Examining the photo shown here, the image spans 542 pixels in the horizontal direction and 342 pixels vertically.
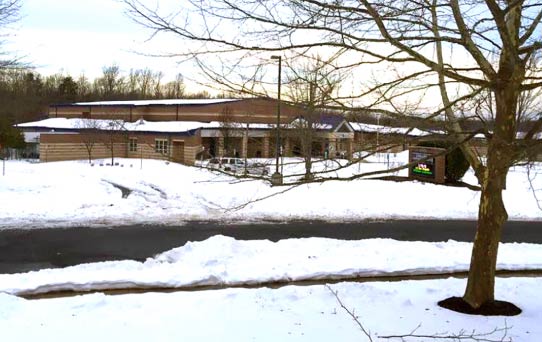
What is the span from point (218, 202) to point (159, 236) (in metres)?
7.39

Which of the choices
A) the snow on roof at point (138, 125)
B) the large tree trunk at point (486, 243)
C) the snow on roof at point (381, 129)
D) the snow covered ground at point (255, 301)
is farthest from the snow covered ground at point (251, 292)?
the snow on roof at point (138, 125)

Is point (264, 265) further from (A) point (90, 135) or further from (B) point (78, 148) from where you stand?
(B) point (78, 148)

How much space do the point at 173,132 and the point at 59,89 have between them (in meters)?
61.0

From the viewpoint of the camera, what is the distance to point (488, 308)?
6695 mm

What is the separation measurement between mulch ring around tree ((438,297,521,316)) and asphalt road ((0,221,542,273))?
5857 mm

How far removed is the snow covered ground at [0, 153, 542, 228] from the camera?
54.1 feet

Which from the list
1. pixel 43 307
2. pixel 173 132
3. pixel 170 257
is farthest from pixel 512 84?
pixel 173 132

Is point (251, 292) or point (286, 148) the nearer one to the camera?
point (286, 148)

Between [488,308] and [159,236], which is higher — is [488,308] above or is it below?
above

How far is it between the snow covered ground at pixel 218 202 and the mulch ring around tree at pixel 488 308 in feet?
21.5

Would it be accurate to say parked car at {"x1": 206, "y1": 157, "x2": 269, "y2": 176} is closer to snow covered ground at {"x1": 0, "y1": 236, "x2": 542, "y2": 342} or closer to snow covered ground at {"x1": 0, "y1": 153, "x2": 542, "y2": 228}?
snow covered ground at {"x1": 0, "y1": 236, "x2": 542, "y2": 342}

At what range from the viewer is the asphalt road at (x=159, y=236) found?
35.3ft

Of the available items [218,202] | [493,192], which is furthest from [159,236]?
[493,192]

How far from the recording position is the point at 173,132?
5006 cm
